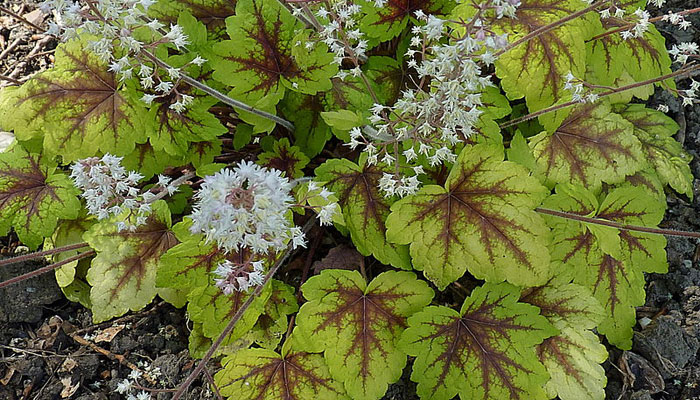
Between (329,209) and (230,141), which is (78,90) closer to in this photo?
(230,141)

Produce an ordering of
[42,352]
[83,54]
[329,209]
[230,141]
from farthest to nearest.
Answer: [230,141], [42,352], [83,54], [329,209]

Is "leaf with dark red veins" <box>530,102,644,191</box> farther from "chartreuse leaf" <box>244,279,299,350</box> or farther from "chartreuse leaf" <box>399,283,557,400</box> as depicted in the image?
"chartreuse leaf" <box>244,279,299,350</box>

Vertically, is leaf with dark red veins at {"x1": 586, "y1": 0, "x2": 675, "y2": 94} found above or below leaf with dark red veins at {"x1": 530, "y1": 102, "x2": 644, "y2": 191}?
above

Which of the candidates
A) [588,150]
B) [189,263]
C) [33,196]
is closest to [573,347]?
[588,150]

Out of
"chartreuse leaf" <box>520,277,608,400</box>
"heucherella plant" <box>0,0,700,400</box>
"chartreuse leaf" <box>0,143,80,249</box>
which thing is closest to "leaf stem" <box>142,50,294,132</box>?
"heucherella plant" <box>0,0,700,400</box>

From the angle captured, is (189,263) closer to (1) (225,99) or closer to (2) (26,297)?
(1) (225,99)

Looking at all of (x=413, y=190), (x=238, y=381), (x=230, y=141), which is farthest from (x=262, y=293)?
(x=230, y=141)
